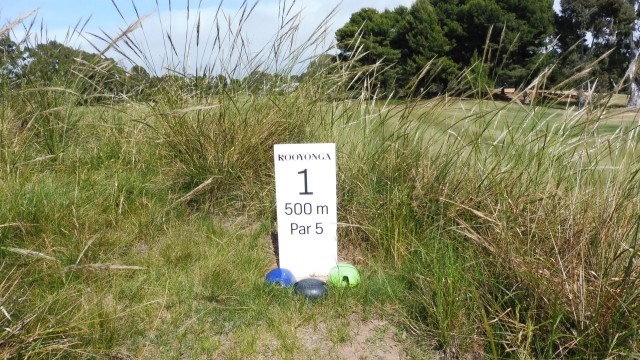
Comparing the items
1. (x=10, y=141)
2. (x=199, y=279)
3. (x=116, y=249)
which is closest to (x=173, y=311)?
(x=199, y=279)

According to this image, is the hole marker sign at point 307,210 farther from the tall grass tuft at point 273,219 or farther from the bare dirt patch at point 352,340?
the bare dirt patch at point 352,340

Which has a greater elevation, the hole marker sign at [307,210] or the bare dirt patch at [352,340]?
the hole marker sign at [307,210]

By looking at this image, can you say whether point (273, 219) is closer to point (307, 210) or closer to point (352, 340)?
point (307, 210)

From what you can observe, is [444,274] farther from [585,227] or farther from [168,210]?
[168,210]

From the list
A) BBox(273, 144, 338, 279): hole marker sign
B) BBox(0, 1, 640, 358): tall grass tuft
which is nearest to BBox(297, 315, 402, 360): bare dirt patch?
BBox(0, 1, 640, 358): tall grass tuft

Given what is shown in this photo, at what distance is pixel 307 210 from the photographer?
3.80 metres

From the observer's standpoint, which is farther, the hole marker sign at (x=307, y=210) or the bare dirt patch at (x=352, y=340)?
the hole marker sign at (x=307, y=210)

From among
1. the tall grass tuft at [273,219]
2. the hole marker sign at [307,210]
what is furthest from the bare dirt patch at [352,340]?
the hole marker sign at [307,210]

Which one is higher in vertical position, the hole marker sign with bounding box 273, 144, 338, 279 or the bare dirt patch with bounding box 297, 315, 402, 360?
the hole marker sign with bounding box 273, 144, 338, 279

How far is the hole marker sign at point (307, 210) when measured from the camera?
12.3 ft

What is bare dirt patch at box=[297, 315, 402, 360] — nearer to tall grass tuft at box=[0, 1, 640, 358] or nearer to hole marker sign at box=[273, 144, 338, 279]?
tall grass tuft at box=[0, 1, 640, 358]

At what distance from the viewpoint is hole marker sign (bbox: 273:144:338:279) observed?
3748 mm

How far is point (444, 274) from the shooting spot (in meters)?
3.01

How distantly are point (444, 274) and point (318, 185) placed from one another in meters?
1.07
